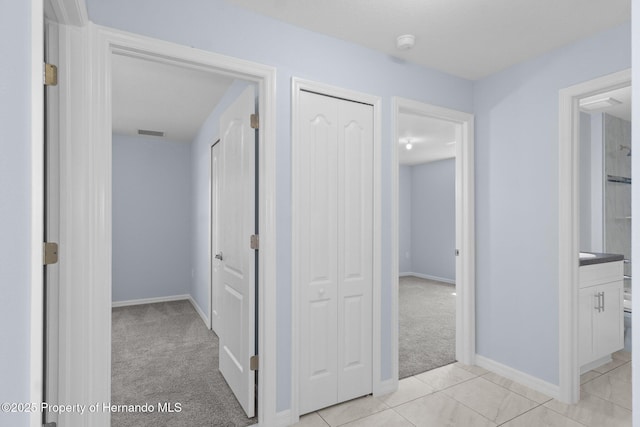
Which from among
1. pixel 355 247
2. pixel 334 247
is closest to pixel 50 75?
pixel 334 247

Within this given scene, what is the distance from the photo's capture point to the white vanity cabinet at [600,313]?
2.71 metres

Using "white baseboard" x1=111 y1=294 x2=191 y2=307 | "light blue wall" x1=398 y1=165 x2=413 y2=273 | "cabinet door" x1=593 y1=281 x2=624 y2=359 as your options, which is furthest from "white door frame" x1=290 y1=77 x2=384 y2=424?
"light blue wall" x1=398 y1=165 x2=413 y2=273

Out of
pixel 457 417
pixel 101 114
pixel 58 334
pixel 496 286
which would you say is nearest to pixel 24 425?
pixel 58 334

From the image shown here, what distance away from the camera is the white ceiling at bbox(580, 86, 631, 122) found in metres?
3.33

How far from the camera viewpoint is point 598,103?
3.56 m

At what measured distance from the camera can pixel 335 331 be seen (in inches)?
90.8

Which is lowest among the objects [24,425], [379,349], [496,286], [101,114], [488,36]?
[379,349]

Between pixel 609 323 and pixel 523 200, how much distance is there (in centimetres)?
139

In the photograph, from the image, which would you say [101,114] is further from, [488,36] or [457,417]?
[457,417]

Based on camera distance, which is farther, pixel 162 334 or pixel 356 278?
pixel 162 334

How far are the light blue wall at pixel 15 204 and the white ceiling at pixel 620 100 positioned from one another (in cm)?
404

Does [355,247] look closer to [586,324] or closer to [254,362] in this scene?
[254,362]

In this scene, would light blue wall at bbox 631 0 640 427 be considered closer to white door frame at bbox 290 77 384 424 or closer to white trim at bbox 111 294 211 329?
white door frame at bbox 290 77 384 424

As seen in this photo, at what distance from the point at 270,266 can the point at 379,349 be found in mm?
1052
